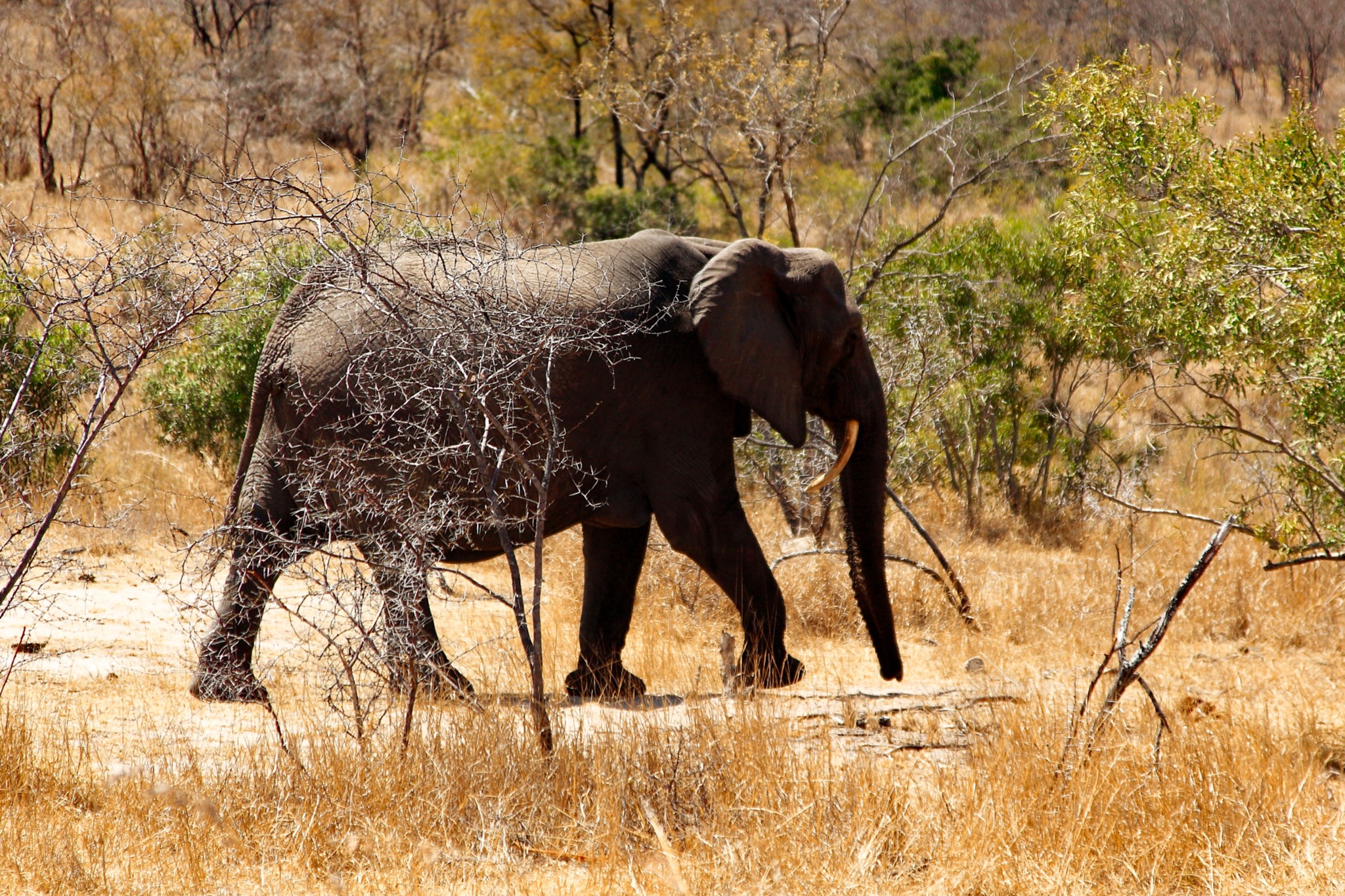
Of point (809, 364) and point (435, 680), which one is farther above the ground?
point (809, 364)

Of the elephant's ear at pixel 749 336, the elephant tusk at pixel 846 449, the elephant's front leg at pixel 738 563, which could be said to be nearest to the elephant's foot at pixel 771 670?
the elephant's front leg at pixel 738 563

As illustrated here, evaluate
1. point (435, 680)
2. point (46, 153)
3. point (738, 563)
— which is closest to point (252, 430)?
point (435, 680)

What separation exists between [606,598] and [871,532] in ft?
4.93

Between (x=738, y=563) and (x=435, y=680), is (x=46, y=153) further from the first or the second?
(x=738, y=563)

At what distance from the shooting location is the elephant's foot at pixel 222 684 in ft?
21.3

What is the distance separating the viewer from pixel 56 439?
994 cm

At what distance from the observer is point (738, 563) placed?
22.7 ft

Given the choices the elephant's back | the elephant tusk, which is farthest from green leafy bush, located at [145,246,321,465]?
the elephant tusk

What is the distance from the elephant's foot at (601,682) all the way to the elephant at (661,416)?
0.5 inches

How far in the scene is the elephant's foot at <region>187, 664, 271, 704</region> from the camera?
255 inches

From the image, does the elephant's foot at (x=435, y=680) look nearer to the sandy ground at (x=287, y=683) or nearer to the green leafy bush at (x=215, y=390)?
the sandy ground at (x=287, y=683)

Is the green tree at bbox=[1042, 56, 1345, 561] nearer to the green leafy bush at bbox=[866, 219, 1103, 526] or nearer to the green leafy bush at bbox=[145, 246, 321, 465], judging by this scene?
the green leafy bush at bbox=[866, 219, 1103, 526]

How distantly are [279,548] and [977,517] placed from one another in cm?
784

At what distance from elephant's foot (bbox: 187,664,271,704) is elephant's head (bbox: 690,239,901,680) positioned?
279 cm
